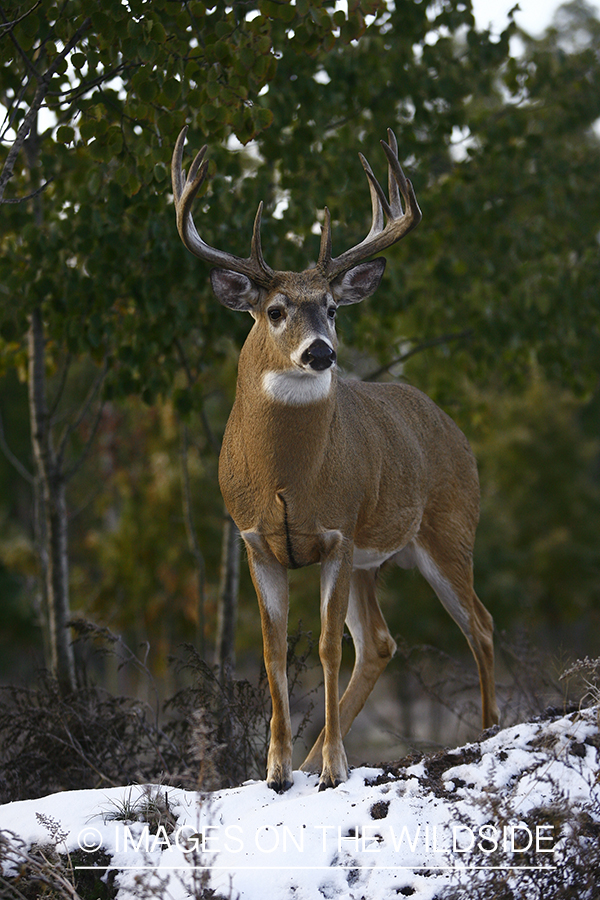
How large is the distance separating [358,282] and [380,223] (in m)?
0.35

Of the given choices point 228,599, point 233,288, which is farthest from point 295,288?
point 228,599

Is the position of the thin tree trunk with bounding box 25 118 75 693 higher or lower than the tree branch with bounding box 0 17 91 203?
lower

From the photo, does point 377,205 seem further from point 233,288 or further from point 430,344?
point 430,344

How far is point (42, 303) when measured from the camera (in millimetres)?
7219

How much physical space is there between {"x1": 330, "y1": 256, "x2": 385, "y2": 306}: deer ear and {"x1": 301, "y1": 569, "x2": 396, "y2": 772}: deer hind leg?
5.64ft

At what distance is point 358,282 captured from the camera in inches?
186

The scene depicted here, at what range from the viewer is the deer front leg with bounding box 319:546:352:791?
4.44 metres

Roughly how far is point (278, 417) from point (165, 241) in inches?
113

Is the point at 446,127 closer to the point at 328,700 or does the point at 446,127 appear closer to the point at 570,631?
the point at 328,700

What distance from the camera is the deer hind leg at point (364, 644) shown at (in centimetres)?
523

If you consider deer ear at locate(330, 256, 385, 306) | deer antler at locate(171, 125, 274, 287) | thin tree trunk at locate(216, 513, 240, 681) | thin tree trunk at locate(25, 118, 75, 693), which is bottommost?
thin tree trunk at locate(216, 513, 240, 681)

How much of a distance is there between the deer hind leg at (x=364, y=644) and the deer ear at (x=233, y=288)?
1862 millimetres

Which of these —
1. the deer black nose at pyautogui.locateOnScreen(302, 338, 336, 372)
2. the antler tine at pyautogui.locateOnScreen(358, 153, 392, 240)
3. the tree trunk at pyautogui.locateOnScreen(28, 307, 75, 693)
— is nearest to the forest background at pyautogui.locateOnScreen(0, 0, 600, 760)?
the tree trunk at pyautogui.locateOnScreen(28, 307, 75, 693)

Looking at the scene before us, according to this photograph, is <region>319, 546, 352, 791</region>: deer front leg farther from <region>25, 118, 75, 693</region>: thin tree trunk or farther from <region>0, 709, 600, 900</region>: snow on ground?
<region>25, 118, 75, 693</region>: thin tree trunk
